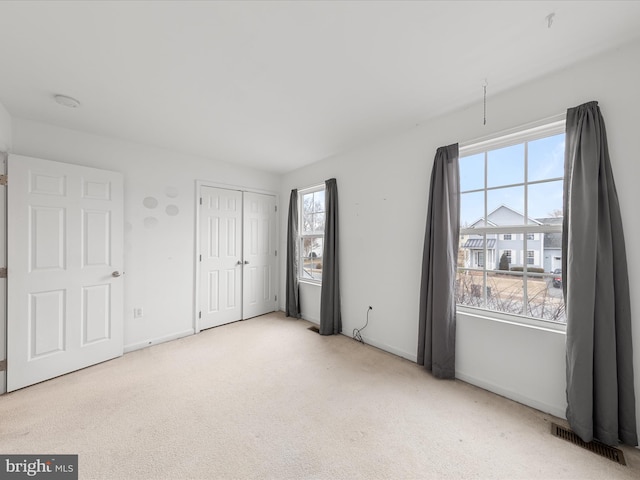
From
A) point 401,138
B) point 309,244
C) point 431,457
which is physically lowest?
point 431,457

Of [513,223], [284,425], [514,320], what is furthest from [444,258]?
[284,425]

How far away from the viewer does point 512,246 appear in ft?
7.06

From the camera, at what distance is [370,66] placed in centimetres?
177

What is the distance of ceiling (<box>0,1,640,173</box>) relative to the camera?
1.36 m

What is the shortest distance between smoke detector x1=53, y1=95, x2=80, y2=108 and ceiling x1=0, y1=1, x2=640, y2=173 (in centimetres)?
5

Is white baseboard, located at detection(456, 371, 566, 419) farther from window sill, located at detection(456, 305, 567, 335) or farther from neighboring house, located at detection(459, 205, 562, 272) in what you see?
neighboring house, located at detection(459, 205, 562, 272)

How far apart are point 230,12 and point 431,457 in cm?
276

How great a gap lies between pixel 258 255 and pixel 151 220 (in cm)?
161

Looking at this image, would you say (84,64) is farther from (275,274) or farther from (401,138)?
(275,274)

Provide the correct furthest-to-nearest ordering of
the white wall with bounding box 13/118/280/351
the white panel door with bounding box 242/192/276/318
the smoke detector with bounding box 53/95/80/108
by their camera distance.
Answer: the white panel door with bounding box 242/192/276/318 → the white wall with bounding box 13/118/280/351 → the smoke detector with bounding box 53/95/80/108

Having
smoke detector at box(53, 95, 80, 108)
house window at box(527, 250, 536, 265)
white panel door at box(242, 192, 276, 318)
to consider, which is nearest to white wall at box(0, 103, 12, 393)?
smoke detector at box(53, 95, 80, 108)

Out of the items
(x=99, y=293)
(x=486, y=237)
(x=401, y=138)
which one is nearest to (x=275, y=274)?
(x=99, y=293)

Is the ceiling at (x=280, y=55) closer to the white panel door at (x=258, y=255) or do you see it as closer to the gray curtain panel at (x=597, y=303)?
the gray curtain panel at (x=597, y=303)

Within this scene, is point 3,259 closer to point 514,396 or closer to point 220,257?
point 220,257
